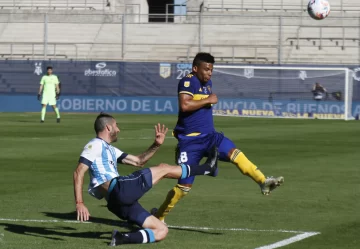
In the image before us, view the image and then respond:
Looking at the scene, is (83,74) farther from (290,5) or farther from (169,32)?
(290,5)

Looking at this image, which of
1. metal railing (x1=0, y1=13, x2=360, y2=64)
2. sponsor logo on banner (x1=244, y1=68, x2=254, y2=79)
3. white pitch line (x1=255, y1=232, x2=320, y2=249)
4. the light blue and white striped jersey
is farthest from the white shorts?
the light blue and white striped jersey

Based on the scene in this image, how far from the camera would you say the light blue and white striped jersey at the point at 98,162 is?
10.2 meters

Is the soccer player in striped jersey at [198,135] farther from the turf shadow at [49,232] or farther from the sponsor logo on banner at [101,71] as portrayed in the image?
the sponsor logo on banner at [101,71]

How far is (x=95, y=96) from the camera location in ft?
155

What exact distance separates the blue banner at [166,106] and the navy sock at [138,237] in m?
32.8

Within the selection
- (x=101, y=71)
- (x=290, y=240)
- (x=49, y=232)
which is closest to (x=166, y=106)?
(x=101, y=71)

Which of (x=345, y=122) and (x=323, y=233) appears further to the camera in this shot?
(x=345, y=122)

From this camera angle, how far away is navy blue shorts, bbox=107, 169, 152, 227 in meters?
9.91

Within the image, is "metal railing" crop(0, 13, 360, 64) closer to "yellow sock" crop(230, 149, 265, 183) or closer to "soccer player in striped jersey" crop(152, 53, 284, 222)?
"soccer player in striped jersey" crop(152, 53, 284, 222)

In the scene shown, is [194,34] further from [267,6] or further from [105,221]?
[105,221]

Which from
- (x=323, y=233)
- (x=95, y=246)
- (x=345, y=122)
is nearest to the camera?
(x=95, y=246)

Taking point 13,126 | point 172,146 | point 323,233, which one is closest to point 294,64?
point 13,126

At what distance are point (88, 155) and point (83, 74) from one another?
37579 mm

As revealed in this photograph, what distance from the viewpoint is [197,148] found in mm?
11578
